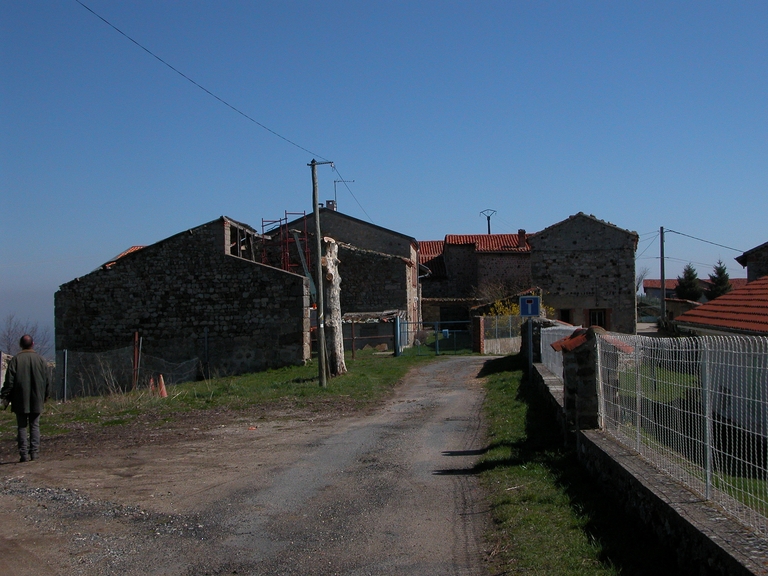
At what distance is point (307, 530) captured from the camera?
22.2ft

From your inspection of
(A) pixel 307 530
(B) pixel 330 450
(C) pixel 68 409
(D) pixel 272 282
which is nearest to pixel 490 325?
(D) pixel 272 282

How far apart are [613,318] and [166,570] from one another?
1478 inches

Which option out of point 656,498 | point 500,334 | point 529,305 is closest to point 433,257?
point 500,334

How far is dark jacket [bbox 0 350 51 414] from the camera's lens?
395 inches

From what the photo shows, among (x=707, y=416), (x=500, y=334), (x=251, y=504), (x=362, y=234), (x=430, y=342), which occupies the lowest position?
(x=251, y=504)

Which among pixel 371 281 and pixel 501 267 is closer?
pixel 371 281

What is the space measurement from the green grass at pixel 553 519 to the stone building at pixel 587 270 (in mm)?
30795

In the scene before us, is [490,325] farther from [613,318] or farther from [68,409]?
[68,409]

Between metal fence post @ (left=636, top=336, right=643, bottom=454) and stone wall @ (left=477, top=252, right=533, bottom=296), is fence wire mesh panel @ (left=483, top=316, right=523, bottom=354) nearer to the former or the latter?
stone wall @ (left=477, top=252, right=533, bottom=296)

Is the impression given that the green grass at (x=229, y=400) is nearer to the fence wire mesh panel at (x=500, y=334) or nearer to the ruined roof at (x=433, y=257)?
the fence wire mesh panel at (x=500, y=334)

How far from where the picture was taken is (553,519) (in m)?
6.41

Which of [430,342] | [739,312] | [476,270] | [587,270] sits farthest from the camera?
[476,270]

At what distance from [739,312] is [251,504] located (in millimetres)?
11576

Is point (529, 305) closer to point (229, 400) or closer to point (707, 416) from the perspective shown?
point (229, 400)
